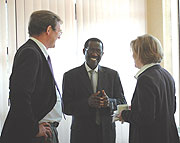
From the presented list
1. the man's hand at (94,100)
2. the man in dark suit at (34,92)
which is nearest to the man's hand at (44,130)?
the man in dark suit at (34,92)

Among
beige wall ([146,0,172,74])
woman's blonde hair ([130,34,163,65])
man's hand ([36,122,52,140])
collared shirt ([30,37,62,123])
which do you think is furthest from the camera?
beige wall ([146,0,172,74])

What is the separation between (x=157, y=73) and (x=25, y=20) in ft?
5.09

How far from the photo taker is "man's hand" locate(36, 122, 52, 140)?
1.62 m

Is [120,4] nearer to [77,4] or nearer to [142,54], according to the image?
[77,4]

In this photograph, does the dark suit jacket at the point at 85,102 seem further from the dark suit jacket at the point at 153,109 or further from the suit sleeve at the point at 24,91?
the suit sleeve at the point at 24,91

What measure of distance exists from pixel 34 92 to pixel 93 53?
89cm

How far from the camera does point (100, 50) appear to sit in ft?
7.84

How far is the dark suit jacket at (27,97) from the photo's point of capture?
150cm

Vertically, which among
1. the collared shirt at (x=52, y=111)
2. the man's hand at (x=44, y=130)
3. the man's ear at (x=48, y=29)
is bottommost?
the man's hand at (x=44, y=130)

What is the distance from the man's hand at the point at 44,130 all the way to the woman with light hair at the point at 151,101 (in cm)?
60

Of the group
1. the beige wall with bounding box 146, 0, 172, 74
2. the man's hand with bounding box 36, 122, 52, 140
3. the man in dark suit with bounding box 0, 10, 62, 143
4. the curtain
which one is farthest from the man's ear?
the beige wall with bounding box 146, 0, 172, 74

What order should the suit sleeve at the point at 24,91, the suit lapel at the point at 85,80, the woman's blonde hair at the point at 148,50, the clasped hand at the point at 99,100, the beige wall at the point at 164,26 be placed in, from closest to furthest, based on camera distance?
1. the suit sleeve at the point at 24,91
2. the woman's blonde hair at the point at 148,50
3. the clasped hand at the point at 99,100
4. the suit lapel at the point at 85,80
5. the beige wall at the point at 164,26

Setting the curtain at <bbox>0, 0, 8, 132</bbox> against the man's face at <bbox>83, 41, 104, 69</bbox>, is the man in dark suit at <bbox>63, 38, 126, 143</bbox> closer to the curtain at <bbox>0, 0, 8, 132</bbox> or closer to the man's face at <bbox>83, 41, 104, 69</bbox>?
the man's face at <bbox>83, 41, 104, 69</bbox>

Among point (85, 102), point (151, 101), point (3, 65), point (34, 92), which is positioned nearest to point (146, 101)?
point (151, 101)
